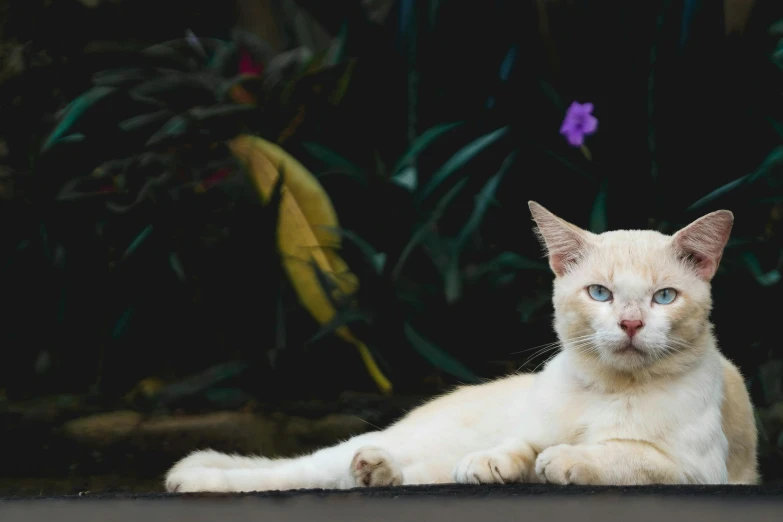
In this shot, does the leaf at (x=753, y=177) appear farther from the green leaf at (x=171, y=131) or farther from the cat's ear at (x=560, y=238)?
the green leaf at (x=171, y=131)

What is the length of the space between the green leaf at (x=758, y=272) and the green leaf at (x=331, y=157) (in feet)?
4.23

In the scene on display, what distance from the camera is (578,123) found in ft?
10.2

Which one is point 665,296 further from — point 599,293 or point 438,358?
point 438,358

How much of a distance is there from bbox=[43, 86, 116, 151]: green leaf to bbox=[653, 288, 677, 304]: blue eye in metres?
2.21

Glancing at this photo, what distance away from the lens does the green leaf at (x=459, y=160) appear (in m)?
3.17

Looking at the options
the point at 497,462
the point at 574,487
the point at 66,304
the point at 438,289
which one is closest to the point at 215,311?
the point at 66,304

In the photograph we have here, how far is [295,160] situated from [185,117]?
41cm

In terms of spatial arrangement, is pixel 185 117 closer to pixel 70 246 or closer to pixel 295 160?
pixel 295 160

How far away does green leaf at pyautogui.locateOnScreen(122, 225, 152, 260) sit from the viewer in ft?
10.9

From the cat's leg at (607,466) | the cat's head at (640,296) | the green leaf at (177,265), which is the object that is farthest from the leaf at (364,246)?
the cat's leg at (607,466)

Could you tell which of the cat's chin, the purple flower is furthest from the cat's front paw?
the purple flower

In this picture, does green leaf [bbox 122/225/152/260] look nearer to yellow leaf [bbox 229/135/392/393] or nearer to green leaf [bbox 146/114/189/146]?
green leaf [bbox 146/114/189/146]

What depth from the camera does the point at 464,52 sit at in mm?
3400

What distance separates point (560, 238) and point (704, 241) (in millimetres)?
301
